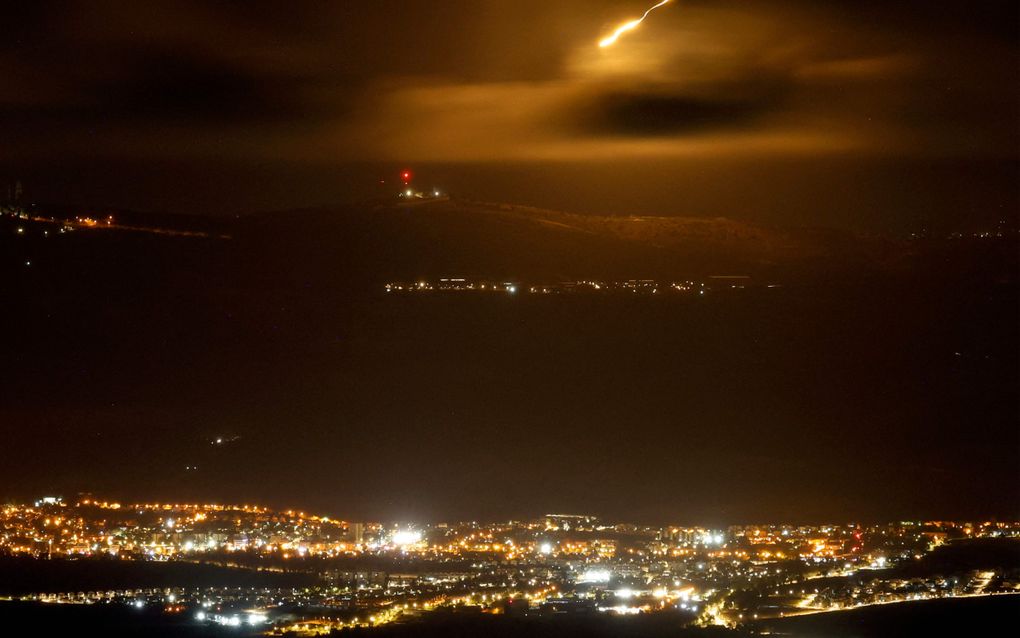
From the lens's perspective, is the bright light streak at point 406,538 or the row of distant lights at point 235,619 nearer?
the row of distant lights at point 235,619

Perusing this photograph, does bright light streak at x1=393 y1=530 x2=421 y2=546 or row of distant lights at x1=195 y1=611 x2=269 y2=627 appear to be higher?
bright light streak at x1=393 y1=530 x2=421 y2=546

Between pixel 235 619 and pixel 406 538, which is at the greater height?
pixel 406 538

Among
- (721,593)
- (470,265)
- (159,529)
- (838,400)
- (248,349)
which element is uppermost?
(470,265)

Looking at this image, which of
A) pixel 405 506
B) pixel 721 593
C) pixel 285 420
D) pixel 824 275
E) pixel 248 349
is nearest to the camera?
pixel 721 593

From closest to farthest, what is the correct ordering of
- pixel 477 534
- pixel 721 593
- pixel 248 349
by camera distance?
pixel 721 593, pixel 477 534, pixel 248 349

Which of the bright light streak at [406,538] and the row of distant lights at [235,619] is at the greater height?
the bright light streak at [406,538]

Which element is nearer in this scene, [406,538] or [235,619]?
[235,619]

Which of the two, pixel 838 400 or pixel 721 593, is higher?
pixel 838 400

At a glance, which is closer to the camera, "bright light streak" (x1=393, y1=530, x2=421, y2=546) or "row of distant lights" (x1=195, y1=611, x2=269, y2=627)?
"row of distant lights" (x1=195, y1=611, x2=269, y2=627)

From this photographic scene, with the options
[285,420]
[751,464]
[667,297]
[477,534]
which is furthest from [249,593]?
[667,297]

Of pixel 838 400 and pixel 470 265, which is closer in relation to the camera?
pixel 838 400

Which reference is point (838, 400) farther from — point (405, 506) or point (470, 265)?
point (470, 265)
